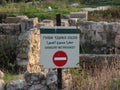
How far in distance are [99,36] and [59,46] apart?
27.9ft

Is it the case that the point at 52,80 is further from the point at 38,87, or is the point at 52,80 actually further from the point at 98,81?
the point at 98,81

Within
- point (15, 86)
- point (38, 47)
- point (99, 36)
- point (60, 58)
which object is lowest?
point (99, 36)

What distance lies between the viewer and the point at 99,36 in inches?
603

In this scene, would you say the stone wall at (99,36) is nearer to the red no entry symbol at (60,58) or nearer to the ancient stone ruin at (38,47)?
the ancient stone ruin at (38,47)

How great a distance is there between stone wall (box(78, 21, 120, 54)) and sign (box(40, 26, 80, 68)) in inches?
316

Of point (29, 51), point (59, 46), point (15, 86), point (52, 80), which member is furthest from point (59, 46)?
point (29, 51)

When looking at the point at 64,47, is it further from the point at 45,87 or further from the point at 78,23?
the point at 78,23

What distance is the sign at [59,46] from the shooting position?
6906mm

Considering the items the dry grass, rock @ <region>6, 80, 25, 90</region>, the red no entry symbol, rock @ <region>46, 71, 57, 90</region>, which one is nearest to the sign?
the red no entry symbol

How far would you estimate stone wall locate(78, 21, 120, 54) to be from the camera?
15.1m

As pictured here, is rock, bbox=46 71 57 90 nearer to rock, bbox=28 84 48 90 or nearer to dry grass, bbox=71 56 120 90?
rock, bbox=28 84 48 90

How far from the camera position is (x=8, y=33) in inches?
571

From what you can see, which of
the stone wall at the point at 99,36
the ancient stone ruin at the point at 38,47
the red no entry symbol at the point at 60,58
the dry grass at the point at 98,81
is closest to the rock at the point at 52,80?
the ancient stone ruin at the point at 38,47

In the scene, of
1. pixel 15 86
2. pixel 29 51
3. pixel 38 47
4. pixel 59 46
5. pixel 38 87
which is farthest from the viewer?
pixel 38 47
